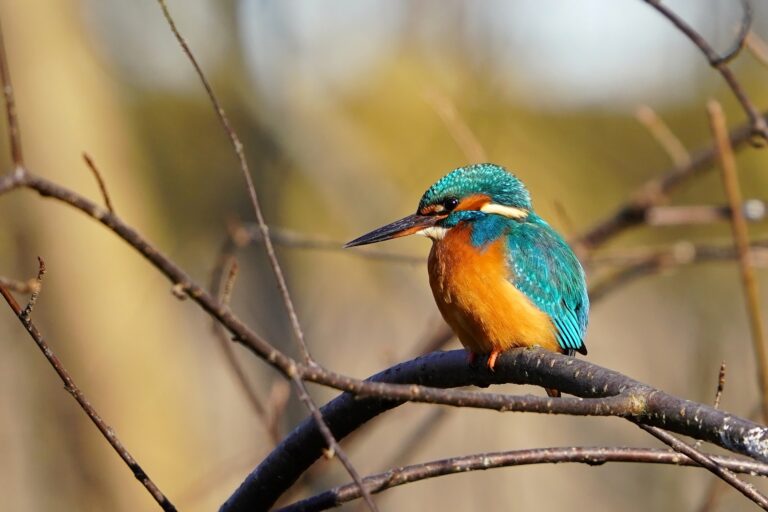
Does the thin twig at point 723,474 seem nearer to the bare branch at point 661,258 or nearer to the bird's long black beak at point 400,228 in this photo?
the bird's long black beak at point 400,228

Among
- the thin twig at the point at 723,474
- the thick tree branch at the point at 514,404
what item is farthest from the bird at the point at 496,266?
the thin twig at the point at 723,474

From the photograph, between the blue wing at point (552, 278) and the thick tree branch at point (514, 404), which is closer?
the thick tree branch at point (514, 404)

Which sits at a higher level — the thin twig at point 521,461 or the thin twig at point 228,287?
the thin twig at point 228,287

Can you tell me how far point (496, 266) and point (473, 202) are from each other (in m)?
0.32

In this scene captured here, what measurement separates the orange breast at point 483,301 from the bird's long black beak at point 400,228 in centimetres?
13

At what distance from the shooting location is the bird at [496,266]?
8.41 feet

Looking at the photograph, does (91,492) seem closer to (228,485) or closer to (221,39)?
(228,485)

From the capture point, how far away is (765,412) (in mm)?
2227

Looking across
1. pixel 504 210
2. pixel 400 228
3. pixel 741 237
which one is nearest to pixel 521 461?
pixel 741 237

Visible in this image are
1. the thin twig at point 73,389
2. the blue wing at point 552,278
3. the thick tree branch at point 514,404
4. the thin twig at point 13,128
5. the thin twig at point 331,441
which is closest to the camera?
the thin twig at point 13,128

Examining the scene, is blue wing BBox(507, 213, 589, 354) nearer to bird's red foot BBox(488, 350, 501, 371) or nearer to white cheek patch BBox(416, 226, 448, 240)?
white cheek patch BBox(416, 226, 448, 240)

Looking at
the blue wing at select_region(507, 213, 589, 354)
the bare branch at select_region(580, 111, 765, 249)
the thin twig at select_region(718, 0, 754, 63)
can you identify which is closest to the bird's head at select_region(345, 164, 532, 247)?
the blue wing at select_region(507, 213, 589, 354)

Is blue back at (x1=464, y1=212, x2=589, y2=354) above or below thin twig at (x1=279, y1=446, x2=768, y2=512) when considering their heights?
above

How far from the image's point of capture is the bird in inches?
101
